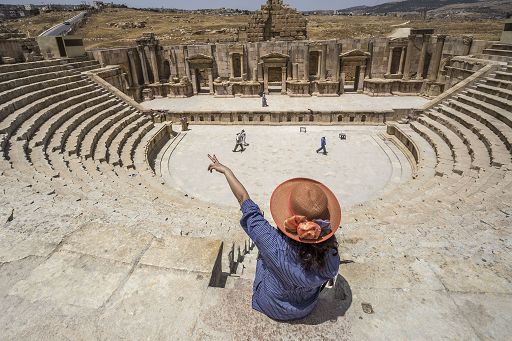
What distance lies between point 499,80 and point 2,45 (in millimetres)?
25460

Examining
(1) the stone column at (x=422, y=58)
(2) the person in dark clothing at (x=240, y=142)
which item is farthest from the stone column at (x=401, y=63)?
(2) the person in dark clothing at (x=240, y=142)

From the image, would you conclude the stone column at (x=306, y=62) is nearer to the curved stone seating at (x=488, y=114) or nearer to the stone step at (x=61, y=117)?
the curved stone seating at (x=488, y=114)

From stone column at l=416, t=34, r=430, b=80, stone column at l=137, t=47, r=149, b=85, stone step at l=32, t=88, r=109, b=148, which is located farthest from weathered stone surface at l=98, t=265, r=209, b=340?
stone column at l=416, t=34, r=430, b=80

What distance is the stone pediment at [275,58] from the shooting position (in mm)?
23281

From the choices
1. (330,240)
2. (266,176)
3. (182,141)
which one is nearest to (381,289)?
(330,240)

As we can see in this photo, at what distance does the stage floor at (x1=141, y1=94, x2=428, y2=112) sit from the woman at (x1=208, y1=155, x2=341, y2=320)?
17.4m

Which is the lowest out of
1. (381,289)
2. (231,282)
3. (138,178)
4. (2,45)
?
(138,178)

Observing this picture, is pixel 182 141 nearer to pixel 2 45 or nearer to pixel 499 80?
pixel 2 45

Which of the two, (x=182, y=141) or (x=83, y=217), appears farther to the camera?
(x=182, y=141)

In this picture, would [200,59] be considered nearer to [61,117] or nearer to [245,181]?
[61,117]

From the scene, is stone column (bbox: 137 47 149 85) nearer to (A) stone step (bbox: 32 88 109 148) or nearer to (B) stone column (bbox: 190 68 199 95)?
(B) stone column (bbox: 190 68 199 95)

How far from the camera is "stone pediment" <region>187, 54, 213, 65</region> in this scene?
2415 cm

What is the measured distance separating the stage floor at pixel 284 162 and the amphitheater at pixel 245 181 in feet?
0.35

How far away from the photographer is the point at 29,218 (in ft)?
14.6
